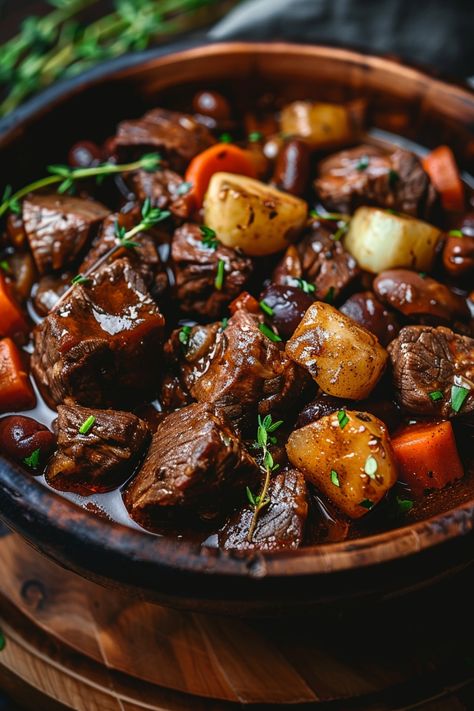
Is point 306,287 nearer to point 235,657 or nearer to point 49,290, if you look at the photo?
point 49,290

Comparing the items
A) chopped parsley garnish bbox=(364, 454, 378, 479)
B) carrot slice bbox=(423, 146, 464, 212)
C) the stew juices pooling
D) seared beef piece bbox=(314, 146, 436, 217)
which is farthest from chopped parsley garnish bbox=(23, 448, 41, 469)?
carrot slice bbox=(423, 146, 464, 212)

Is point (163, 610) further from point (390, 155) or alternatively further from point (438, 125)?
point (438, 125)

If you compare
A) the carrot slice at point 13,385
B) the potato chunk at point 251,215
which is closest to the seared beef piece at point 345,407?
the potato chunk at point 251,215

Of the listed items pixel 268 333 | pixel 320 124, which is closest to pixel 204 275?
pixel 268 333

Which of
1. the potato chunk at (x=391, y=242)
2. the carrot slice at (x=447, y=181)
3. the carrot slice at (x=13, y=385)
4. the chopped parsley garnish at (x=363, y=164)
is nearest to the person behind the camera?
the carrot slice at (x=13, y=385)

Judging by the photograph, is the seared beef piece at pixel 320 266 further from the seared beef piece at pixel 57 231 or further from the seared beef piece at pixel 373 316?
the seared beef piece at pixel 57 231

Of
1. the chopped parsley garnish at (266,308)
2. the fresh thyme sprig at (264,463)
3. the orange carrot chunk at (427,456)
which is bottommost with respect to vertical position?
the orange carrot chunk at (427,456)

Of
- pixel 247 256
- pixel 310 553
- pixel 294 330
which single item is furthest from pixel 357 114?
pixel 310 553

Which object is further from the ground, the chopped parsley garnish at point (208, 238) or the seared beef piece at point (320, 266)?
the chopped parsley garnish at point (208, 238)
